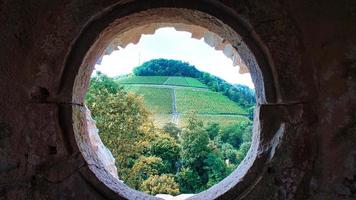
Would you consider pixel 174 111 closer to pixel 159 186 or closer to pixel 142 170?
pixel 142 170

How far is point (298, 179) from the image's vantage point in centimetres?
157

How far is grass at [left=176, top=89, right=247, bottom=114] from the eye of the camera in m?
18.3

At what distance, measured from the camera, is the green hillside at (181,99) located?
17922 millimetres

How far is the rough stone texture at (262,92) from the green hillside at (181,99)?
15558mm

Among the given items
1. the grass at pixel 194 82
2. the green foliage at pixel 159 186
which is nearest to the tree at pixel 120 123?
the green foliage at pixel 159 186

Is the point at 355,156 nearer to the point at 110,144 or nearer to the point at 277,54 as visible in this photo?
the point at 277,54

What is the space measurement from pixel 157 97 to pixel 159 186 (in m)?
9.28

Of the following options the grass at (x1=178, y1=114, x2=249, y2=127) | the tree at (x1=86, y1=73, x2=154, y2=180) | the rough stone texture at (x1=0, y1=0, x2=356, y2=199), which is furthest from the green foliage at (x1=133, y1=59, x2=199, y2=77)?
the rough stone texture at (x1=0, y1=0, x2=356, y2=199)

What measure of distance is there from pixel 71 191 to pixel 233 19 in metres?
1.03

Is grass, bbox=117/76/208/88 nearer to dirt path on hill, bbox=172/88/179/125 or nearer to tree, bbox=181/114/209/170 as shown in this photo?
dirt path on hill, bbox=172/88/179/125

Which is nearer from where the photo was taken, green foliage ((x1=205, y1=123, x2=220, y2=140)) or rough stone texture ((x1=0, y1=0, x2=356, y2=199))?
rough stone texture ((x1=0, y1=0, x2=356, y2=199))

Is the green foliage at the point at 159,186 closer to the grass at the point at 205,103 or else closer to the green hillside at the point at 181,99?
the green hillside at the point at 181,99

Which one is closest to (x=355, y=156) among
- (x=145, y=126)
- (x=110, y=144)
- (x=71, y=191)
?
(x=71, y=191)

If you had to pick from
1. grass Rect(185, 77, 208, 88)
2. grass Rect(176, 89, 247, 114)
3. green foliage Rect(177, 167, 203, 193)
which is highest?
grass Rect(185, 77, 208, 88)
